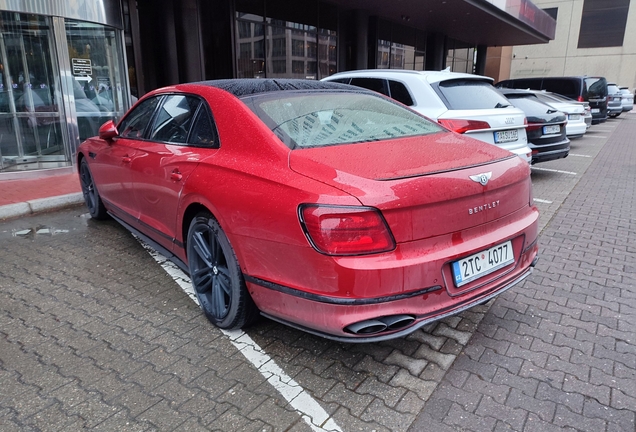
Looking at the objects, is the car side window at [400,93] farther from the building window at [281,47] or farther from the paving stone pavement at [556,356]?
the building window at [281,47]

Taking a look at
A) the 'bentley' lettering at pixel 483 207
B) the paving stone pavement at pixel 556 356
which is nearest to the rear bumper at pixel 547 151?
the paving stone pavement at pixel 556 356

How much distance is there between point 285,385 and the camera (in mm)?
2434

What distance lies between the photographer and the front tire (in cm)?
271

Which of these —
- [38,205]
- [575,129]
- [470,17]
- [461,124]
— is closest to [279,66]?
[575,129]

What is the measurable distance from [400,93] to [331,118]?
3303 mm

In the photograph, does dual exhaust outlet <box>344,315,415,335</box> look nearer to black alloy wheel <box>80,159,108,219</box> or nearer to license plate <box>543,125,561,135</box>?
black alloy wheel <box>80,159,108,219</box>

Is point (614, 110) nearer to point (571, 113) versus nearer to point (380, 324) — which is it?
point (571, 113)

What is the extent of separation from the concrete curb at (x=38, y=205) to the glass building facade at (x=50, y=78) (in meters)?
2.30

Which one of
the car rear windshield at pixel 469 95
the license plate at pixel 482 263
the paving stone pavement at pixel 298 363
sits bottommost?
the paving stone pavement at pixel 298 363

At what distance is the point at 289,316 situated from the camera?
2.42m

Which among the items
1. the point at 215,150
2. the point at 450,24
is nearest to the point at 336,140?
the point at 215,150

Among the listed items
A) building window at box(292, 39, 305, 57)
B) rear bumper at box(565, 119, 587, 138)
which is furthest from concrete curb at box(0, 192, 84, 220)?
rear bumper at box(565, 119, 587, 138)

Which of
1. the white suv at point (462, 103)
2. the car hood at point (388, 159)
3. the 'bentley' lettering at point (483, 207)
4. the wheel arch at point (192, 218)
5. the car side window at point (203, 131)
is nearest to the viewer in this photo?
the car hood at point (388, 159)

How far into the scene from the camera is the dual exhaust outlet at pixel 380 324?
2.18 m
